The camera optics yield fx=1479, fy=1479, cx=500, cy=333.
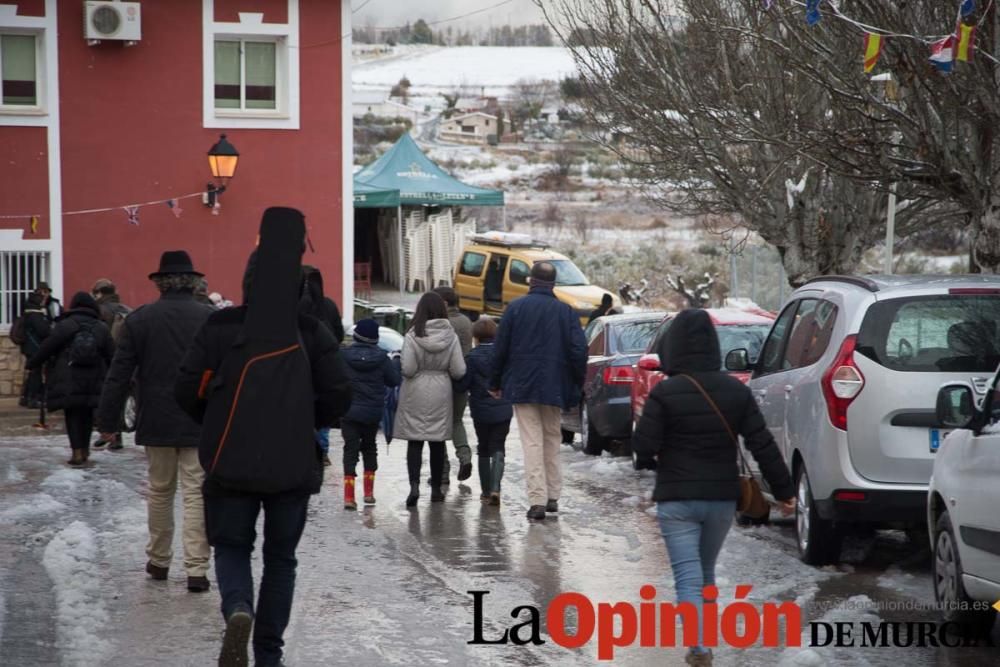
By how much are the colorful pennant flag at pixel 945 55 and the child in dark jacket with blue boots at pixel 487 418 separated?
411cm

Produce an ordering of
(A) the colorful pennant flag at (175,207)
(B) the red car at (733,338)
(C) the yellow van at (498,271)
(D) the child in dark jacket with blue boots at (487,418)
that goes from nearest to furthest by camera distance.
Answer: (D) the child in dark jacket with blue boots at (487,418) < (B) the red car at (733,338) < (A) the colorful pennant flag at (175,207) < (C) the yellow van at (498,271)

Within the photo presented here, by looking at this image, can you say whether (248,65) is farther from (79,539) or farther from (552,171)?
(552,171)

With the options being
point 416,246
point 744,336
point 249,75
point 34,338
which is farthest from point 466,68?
point 744,336

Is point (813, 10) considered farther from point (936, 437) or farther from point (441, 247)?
point (441, 247)

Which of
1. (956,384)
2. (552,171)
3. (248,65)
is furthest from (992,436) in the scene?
(552,171)

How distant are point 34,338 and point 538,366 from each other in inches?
428

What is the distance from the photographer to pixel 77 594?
8.70m

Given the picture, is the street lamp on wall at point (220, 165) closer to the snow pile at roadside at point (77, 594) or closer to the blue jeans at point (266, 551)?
the snow pile at roadside at point (77, 594)

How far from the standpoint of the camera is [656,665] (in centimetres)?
721

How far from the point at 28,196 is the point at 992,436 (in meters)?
19.4

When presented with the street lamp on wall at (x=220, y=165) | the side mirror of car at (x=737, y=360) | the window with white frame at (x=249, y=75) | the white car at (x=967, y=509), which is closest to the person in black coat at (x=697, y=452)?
the white car at (x=967, y=509)

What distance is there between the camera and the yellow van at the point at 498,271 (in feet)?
112

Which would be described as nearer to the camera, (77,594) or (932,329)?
(77,594)

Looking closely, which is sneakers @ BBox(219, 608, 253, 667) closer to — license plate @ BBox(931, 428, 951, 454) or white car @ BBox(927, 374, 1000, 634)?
white car @ BBox(927, 374, 1000, 634)
